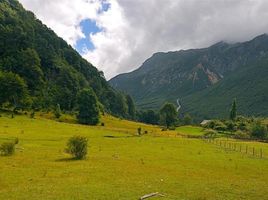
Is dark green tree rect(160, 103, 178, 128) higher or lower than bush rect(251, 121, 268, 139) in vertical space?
higher

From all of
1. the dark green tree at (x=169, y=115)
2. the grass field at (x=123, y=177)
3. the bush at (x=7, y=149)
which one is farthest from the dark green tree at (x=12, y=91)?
the dark green tree at (x=169, y=115)

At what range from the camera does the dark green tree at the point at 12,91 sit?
114625 mm

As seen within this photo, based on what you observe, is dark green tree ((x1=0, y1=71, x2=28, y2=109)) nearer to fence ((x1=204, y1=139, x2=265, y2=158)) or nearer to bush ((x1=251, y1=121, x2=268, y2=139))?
fence ((x1=204, y1=139, x2=265, y2=158))

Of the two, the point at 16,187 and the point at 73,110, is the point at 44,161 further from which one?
the point at 73,110

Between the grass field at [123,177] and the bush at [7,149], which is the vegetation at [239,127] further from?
the bush at [7,149]

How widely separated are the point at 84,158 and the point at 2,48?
131904mm

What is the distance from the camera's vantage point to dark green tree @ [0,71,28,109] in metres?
115

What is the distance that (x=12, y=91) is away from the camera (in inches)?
4552

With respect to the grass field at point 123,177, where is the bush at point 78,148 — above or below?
above

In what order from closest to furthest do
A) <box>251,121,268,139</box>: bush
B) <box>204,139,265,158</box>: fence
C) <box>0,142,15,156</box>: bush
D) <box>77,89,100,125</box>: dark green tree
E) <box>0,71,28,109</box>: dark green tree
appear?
1. <box>0,142,15,156</box>: bush
2. <box>204,139,265,158</box>: fence
3. <box>0,71,28,109</box>: dark green tree
4. <box>77,89,100,125</box>: dark green tree
5. <box>251,121,268,139</box>: bush

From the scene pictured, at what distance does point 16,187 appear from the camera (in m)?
28.9

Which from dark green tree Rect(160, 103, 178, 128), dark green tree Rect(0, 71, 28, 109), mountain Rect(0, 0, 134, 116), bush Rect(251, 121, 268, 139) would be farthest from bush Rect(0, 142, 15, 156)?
dark green tree Rect(160, 103, 178, 128)

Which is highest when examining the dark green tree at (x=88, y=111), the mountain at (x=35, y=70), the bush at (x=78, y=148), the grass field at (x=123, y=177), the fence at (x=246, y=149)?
the mountain at (x=35, y=70)

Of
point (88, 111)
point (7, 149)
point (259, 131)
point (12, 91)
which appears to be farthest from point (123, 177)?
point (259, 131)
